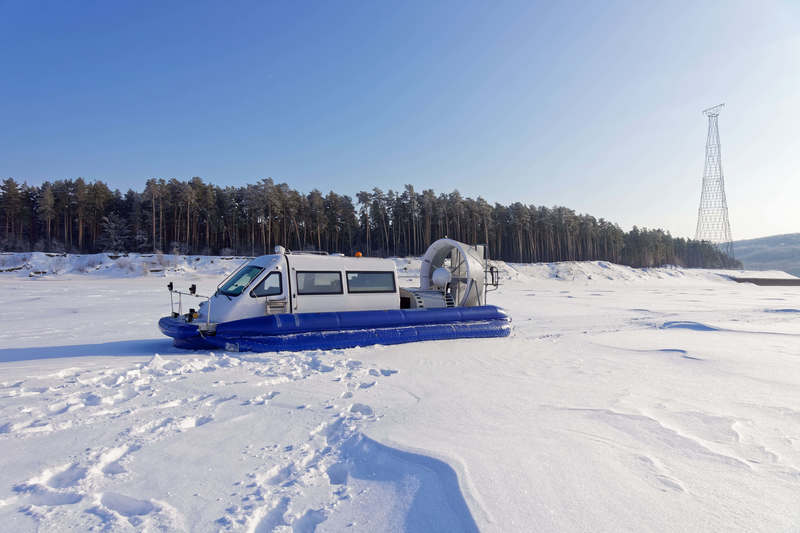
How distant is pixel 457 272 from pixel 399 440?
8.12 m

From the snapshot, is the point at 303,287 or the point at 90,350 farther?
the point at 303,287

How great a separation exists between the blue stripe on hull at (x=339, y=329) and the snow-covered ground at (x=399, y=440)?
1.40 feet

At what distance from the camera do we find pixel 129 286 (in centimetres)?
2338

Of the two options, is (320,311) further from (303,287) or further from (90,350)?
(90,350)

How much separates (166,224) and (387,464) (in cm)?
5209

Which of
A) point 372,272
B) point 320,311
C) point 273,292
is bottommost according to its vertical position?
point 320,311

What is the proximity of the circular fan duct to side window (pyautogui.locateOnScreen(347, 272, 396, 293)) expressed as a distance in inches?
78.7

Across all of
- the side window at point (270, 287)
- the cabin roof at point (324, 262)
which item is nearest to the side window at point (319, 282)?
the cabin roof at point (324, 262)

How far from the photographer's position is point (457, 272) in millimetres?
11219

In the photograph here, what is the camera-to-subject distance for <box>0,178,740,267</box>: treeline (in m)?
43.4

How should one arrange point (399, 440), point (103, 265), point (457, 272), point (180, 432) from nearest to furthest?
point (399, 440), point (180, 432), point (457, 272), point (103, 265)

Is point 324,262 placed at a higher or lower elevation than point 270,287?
higher

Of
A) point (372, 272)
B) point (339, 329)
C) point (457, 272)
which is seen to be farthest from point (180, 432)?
point (457, 272)

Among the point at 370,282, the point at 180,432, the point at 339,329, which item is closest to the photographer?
the point at 180,432
